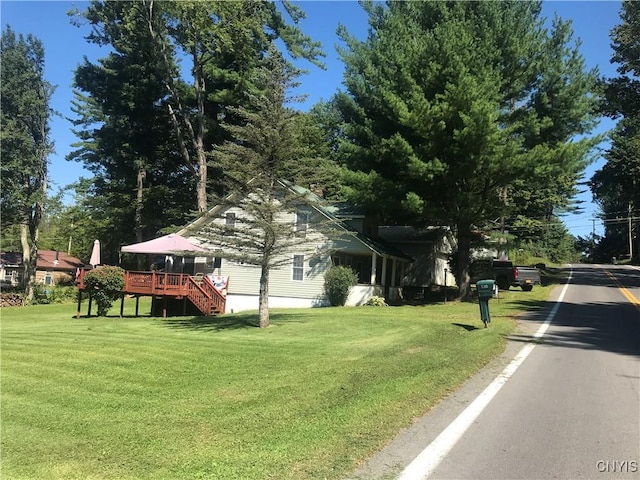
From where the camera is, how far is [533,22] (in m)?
24.7

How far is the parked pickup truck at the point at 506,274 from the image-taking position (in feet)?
103

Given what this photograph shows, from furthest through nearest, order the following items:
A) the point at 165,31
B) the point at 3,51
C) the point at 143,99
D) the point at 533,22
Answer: the point at 3,51 → the point at 143,99 → the point at 165,31 → the point at 533,22

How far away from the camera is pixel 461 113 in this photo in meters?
20.8

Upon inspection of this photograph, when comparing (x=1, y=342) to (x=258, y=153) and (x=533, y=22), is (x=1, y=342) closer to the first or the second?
(x=258, y=153)

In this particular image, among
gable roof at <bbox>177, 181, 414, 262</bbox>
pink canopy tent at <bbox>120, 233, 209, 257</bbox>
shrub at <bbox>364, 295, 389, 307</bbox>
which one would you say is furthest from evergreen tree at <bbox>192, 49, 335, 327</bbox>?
shrub at <bbox>364, 295, 389, 307</bbox>

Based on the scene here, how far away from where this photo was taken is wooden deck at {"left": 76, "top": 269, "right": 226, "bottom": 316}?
22.4m

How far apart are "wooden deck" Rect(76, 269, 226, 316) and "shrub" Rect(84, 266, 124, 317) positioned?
37cm

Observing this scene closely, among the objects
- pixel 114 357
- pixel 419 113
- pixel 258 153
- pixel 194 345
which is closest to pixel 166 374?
pixel 114 357

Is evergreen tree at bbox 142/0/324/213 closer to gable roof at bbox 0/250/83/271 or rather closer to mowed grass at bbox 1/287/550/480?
mowed grass at bbox 1/287/550/480

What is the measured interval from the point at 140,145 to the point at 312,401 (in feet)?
125

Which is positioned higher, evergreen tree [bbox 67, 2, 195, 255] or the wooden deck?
evergreen tree [bbox 67, 2, 195, 255]

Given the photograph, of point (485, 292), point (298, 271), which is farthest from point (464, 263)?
point (485, 292)

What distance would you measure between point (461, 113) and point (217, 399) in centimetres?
1725

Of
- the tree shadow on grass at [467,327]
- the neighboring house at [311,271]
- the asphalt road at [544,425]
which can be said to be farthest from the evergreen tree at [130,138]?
the asphalt road at [544,425]
